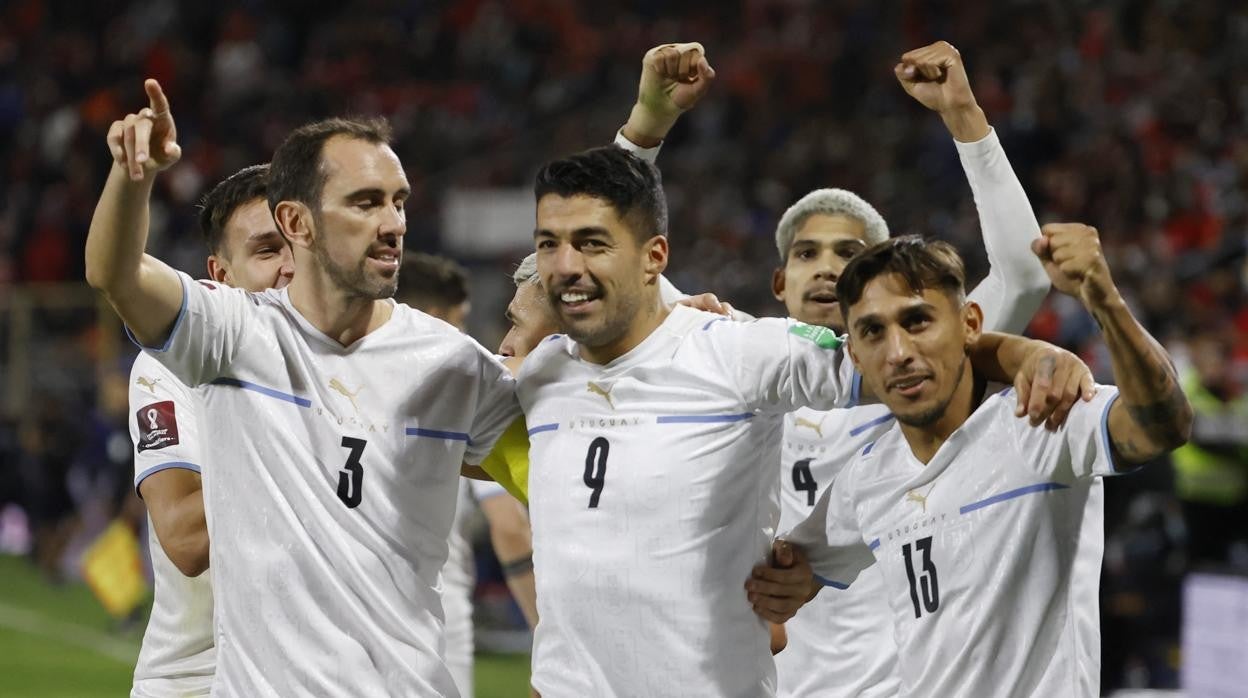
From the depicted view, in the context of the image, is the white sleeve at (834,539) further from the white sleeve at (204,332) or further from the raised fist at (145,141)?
the raised fist at (145,141)

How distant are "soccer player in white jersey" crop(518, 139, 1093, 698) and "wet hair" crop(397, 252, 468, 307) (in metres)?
2.81

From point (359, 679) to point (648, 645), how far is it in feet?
2.22

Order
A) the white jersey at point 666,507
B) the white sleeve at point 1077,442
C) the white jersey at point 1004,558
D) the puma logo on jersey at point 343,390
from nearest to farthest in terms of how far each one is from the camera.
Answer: the white sleeve at point 1077,442 → the white jersey at point 1004,558 → the white jersey at point 666,507 → the puma logo on jersey at point 343,390

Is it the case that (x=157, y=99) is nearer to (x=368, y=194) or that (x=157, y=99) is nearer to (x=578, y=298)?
(x=368, y=194)

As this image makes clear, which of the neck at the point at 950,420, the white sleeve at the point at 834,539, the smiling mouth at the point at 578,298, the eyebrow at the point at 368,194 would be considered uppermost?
the eyebrow at the point at 368,194

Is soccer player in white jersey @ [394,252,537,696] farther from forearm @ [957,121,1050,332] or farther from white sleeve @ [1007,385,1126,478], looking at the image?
white sleeve @ [1007,385,1126,478]

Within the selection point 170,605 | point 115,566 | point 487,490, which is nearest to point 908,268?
point 170,605

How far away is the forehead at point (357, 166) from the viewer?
13.5 ft

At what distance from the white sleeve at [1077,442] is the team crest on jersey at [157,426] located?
219 cm

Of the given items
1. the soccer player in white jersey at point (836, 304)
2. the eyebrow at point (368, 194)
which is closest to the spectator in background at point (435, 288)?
the soccer player in white jersey at point (836, 304)

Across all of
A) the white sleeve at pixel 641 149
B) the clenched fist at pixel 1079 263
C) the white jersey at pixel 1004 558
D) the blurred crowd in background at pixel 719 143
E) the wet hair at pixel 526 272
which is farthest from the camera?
the blurred crowd in background at pixel 719 143

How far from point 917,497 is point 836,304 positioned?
52.8 inches

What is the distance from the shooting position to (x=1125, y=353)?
354 centimetres

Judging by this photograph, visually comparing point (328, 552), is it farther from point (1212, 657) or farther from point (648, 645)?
point (1212, 657)
